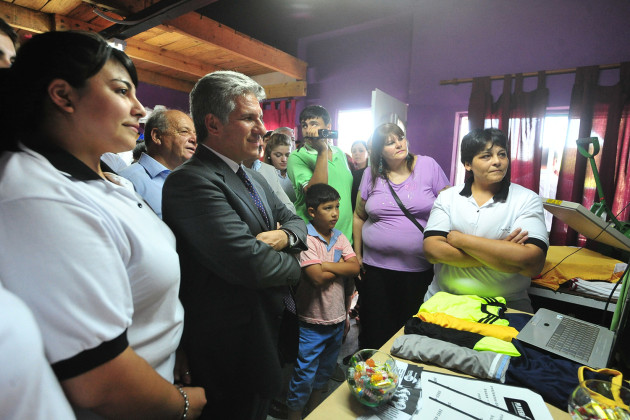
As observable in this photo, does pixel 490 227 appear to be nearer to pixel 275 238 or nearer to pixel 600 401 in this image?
pixel 600 401

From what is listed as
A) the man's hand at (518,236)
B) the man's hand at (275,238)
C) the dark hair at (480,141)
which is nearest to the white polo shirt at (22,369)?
the man's hand at (275,238)

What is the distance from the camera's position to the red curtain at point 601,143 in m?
3.28

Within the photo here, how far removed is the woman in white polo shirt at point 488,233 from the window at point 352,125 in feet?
11.7

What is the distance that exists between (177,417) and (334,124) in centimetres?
501

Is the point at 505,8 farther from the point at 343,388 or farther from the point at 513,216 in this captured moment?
the point at 343,388

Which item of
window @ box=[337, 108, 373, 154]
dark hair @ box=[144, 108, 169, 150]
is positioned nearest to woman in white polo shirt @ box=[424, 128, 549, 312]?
dark hair @ box=[144, 108, 169, 150]

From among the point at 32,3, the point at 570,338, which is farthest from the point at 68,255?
the point at 32,3

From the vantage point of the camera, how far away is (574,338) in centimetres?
111

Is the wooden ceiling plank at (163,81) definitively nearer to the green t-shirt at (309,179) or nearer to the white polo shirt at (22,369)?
the green t-shirt at (309,179)

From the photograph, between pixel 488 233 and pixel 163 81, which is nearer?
pixel 488 233

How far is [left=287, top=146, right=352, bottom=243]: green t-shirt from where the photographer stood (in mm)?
2256

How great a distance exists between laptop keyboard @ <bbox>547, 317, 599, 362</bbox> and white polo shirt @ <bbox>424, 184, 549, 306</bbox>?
26 cm

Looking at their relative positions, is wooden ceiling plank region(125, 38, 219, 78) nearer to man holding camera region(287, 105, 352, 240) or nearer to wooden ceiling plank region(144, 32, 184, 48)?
wooden ceiling plank region(144, 32, 184, 48)

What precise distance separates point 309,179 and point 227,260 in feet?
4.47
